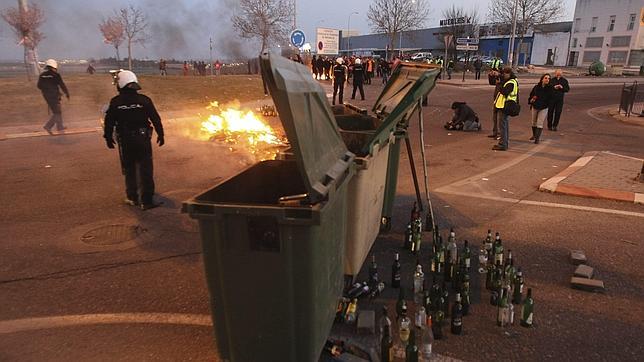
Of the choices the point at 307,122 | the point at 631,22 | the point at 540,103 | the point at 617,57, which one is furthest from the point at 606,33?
the point at 307,122

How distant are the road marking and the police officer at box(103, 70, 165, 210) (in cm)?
265

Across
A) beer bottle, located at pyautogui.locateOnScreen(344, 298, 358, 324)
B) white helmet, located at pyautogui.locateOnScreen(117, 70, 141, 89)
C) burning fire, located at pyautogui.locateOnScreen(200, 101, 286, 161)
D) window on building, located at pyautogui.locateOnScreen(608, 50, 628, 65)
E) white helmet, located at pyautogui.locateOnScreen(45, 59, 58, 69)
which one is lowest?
beer bottle, located at pyautogui.locateOnScreen(344, 298, 358, 324)

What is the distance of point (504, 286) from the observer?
12.0 feet

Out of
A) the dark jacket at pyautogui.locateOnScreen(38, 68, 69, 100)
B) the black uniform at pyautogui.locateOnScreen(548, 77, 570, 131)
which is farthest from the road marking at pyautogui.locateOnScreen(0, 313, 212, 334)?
the black uniform at pyautogui.locateOnScreen(548, 77, 570, 131)

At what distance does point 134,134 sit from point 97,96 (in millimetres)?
15148

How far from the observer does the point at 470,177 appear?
791cm

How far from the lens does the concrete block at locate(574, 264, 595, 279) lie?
416 cm

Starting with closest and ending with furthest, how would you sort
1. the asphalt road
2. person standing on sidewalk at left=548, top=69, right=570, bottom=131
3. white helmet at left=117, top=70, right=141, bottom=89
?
the asphalt road < white helmet at left=117, top=70, right=141, bottom=89 < person standing on sidewalk at left=548, top=69, right=570, bottom=131

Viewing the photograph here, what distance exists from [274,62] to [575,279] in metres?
3.50

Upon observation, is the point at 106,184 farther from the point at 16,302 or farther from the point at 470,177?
the point at 470,177

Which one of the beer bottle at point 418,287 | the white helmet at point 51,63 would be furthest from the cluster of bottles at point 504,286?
the white helmet at point 51,63

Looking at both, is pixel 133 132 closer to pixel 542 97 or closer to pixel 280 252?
pixel 280 252

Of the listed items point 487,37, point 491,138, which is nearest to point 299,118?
point 491,138

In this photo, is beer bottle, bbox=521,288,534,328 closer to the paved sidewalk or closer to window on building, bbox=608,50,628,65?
the paved sidewalk
